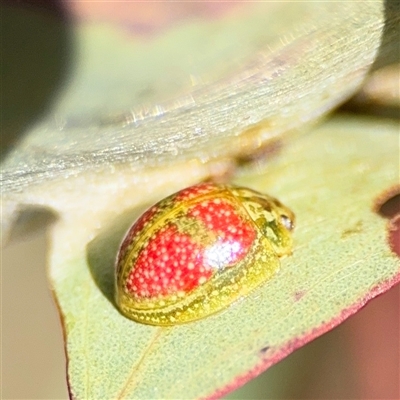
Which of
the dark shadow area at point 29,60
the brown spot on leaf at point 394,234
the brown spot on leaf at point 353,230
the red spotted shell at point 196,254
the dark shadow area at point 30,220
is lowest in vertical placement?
the dark shadow area at point 30,220

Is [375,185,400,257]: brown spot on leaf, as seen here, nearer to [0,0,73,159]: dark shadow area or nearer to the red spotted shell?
the red spotted shell

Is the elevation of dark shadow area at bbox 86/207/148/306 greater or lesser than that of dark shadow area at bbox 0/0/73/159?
lesser

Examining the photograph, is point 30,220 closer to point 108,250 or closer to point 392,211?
point 108,250

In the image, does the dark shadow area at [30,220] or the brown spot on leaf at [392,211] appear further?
the dark shadow area at [30,220]

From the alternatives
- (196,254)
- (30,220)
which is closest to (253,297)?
(196,254)

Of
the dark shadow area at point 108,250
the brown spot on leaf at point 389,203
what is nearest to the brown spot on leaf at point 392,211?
the brown spot on leaf at point 389,203

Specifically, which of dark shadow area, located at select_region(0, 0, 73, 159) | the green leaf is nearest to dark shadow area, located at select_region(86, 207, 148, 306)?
the green leaf

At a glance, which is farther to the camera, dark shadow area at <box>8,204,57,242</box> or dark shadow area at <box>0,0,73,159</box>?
dark shadow area at <box>8,204,57,242</box>

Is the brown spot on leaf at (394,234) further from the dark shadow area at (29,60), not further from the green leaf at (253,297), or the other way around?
the dark shadow area at (29,60)
